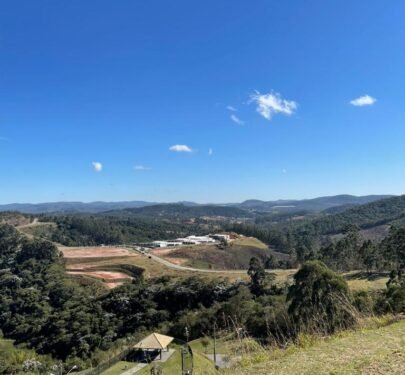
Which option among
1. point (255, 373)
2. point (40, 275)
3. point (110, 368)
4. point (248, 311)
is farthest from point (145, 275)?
point (255, 373)

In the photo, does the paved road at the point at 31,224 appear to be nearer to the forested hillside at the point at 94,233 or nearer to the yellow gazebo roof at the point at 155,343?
the forested hillside at the point at 94,233

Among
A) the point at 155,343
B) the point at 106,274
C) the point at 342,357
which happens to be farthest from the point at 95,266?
the point at 342,357

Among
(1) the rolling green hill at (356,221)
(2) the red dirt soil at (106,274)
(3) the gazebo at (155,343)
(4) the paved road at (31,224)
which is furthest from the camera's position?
(1) the rolling green hill at (356,221)

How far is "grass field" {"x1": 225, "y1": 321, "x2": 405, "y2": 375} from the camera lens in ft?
17.5

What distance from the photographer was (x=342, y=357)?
19.2 ft

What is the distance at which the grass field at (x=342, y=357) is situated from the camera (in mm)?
5320

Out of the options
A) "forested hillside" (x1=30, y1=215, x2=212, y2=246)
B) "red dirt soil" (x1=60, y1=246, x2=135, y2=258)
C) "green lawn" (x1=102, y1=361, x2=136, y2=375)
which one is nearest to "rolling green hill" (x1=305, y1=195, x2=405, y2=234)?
"forested hillside" (x1=30, y1=215, x2=212, y2=246)

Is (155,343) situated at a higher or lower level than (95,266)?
higher

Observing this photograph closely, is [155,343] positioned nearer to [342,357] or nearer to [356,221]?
[342,357]

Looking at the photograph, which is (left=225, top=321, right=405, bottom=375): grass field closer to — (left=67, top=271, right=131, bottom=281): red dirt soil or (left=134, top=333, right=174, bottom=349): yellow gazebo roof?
(left=134, top=333, right=174, bottom=349): yellow gazebo roof

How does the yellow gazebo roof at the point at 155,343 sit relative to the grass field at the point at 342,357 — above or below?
below

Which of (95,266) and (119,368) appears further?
(95,266)

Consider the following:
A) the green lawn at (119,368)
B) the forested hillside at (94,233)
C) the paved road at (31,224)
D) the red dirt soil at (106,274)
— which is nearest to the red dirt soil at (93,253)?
the red dirt soil at (106,274)

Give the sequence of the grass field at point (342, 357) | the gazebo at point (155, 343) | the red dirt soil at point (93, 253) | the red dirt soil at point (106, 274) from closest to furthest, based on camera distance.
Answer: the grass field at point (342, 357), the gazebo at point (155, 343), the red dirt soil at point (106, 274), the red dirt soil at point (93, 253)
